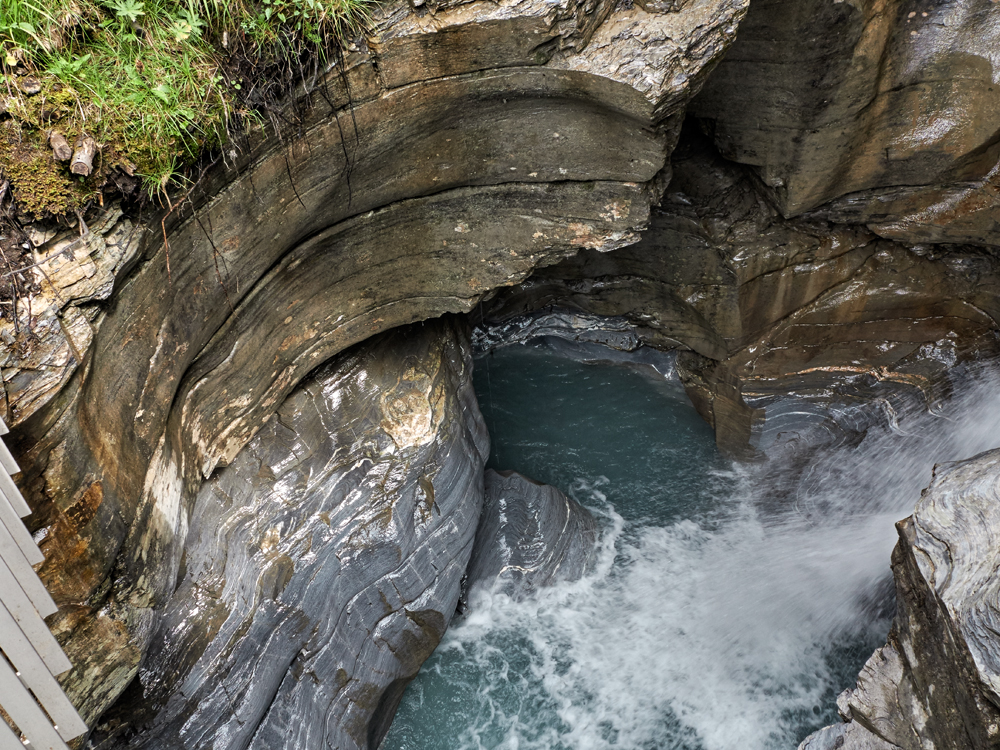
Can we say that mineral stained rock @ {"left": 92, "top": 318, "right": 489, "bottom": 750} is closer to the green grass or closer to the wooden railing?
the wooden railing

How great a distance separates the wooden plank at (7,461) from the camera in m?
2.79

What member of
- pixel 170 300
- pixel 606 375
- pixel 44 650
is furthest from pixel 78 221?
pixel 606 375

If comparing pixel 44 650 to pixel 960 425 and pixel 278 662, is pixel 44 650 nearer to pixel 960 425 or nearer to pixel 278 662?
pixel 278 662

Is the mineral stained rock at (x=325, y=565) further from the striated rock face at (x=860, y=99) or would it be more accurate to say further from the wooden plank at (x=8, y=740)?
the striated rock face at (x=860, y=99)

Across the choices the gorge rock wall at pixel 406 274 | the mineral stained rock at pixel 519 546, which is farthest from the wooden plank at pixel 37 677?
the mineral stained rock at pixel 519 546

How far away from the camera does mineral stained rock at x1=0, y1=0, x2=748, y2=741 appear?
336cm

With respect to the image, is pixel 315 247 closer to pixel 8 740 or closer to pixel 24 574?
pixel 24 574

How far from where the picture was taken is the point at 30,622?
2816 millimetres

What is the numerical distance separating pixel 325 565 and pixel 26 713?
2472mm

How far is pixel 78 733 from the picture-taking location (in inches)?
117

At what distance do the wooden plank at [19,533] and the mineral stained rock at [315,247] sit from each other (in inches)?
15.1

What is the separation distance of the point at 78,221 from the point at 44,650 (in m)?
1.94

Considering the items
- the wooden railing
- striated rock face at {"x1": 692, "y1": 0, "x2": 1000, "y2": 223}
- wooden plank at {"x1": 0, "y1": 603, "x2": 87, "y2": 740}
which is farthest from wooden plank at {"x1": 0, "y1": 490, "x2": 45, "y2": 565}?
striated rock face at {"x1": 692, "y1": 0, "x2": 1000, "y2": 223}

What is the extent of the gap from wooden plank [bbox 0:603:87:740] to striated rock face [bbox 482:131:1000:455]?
229 inches
